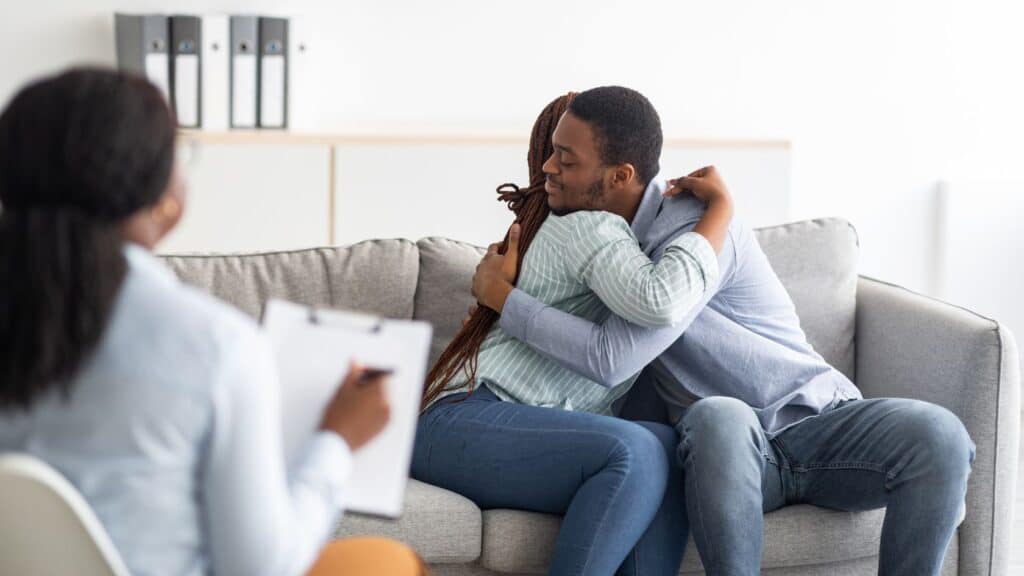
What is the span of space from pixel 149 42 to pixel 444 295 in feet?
4.72

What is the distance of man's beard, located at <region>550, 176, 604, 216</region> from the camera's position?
7.59 feet

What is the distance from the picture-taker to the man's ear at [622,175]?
231cm

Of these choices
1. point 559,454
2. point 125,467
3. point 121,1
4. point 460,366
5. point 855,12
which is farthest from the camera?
point 855,12

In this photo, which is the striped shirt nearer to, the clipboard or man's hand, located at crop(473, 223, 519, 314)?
man's hand, located at crop(473, 223, 519, 314)

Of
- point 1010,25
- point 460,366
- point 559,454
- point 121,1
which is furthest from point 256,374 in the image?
point 1010,25

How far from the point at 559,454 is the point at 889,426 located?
1.85 feet

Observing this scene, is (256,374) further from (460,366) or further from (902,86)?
(902,86)

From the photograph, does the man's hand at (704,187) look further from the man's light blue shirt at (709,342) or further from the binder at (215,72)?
the binder at (215,72)

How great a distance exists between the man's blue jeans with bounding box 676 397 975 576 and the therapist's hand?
0.92 metres

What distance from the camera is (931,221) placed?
14.1 ft

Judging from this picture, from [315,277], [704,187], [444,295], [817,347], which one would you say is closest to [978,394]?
[817,347]

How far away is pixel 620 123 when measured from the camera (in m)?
2.29

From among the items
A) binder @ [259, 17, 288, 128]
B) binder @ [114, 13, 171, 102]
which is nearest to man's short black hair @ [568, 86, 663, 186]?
binder @ [259, 17, 288, 128]

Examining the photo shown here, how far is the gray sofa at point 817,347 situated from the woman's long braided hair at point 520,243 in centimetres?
19
